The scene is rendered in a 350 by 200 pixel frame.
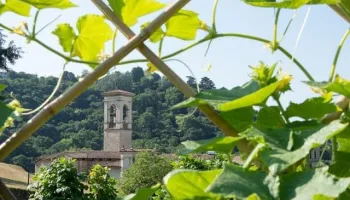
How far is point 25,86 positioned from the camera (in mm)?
24438

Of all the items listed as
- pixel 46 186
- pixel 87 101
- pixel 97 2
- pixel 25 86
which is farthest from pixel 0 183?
pixel 87 101

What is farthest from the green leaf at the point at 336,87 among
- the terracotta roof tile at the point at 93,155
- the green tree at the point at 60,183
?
the terracotta roof tile at the point at 93,155

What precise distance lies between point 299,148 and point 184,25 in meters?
0.20

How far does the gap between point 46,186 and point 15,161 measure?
19.9 metres

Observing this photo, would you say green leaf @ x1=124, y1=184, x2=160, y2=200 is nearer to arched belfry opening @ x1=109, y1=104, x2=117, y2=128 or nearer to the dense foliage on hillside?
the dense foliage on hillside

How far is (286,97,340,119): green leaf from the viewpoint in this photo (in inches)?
9.9

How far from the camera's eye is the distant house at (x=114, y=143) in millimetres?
22156

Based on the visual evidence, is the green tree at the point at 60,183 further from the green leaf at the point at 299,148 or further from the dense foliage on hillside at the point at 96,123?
the dense foliage on hillside at the point at 96,123

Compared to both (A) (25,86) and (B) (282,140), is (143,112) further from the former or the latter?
A: (B) (282,140)

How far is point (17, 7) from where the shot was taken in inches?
14.7

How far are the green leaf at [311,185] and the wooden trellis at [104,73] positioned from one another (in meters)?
0.07

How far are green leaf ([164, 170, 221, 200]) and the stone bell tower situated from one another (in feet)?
81.9

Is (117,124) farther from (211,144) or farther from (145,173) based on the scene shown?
(211,144)

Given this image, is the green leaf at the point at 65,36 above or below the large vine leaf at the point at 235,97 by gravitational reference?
above
